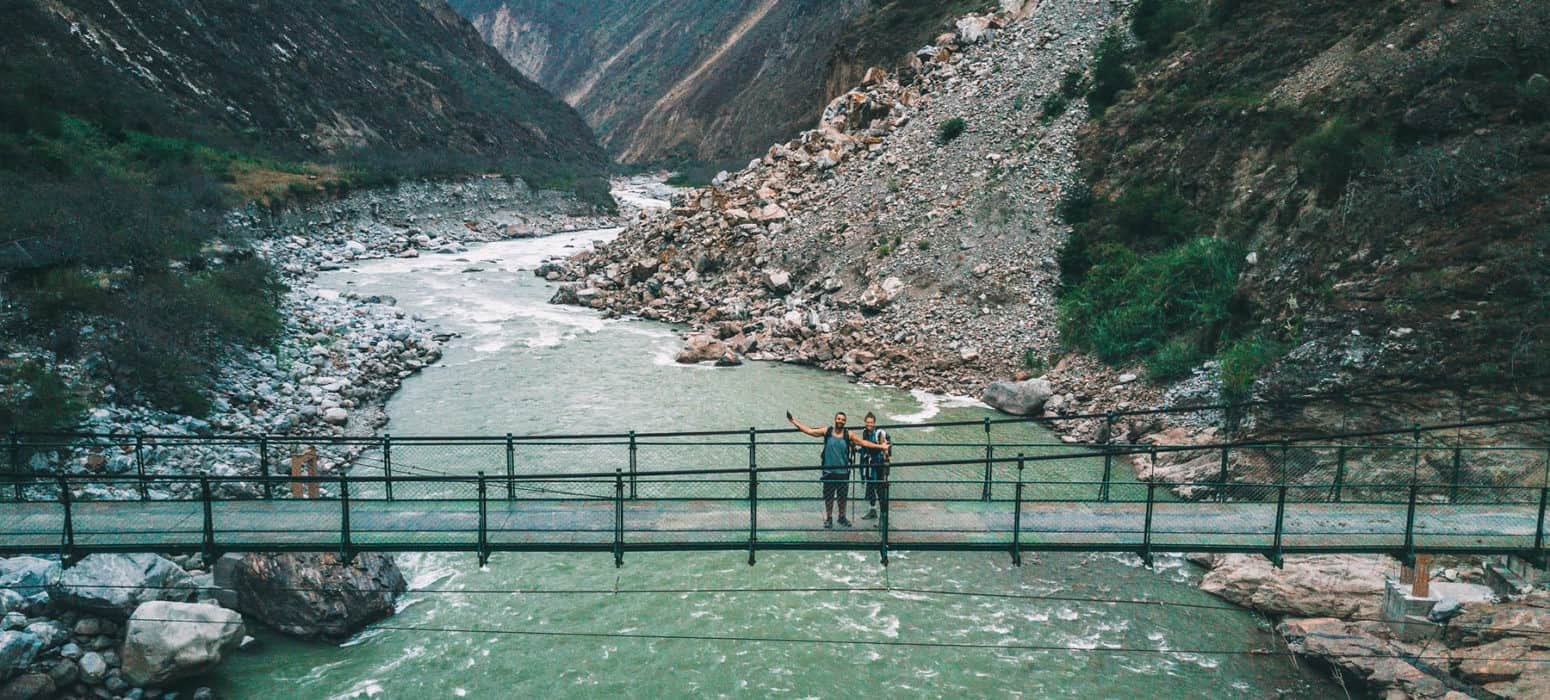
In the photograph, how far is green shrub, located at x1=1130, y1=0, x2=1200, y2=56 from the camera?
24672 millimetres

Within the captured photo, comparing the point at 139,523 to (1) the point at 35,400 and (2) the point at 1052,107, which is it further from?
(2) the point at 1052,107

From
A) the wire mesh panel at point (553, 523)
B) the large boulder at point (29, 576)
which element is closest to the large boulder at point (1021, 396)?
the wire mesh panel at point (553, 523)

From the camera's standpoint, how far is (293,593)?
9.41 metres

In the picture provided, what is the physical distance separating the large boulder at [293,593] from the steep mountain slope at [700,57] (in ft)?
111

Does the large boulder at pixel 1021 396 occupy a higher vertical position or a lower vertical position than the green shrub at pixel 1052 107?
lower

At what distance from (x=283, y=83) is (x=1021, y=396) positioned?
52543 millimetres

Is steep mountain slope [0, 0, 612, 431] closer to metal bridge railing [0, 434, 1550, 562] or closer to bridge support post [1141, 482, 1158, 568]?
metal bridge railing [0, 434, 1550, 562]

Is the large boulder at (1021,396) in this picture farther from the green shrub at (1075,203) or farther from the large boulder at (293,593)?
the large boulder at (293,593)

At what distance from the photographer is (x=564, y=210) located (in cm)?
5706

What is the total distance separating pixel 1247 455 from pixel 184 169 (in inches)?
1458

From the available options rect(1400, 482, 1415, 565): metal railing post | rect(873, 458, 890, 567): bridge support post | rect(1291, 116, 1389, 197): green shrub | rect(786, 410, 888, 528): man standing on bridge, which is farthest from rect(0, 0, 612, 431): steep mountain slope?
rect(1291, 116, 1389, 197): green shrub

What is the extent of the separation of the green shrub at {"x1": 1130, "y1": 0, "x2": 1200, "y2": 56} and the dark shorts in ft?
70.5

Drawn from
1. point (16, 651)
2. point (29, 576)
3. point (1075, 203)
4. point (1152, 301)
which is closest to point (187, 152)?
point (29, 576)

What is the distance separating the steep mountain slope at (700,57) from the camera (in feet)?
144
